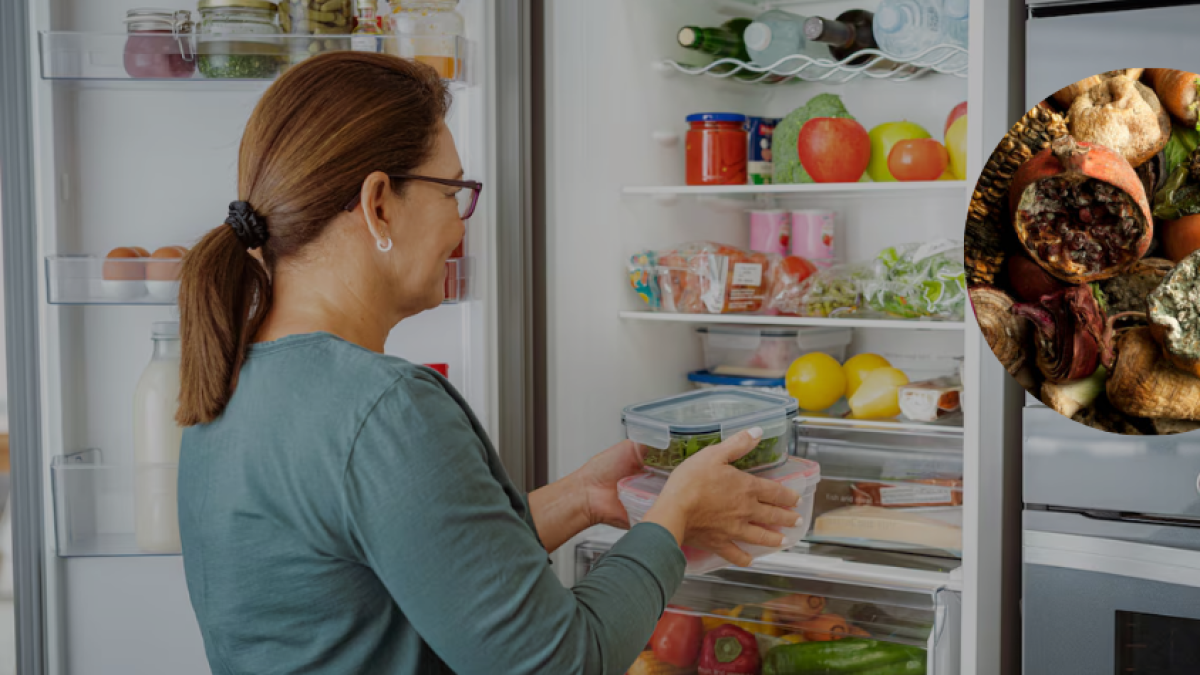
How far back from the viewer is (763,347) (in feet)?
6.48

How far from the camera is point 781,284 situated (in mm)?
1872

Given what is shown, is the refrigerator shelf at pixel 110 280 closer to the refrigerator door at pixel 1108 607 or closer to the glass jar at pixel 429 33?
the glass jar at pixel 429 33

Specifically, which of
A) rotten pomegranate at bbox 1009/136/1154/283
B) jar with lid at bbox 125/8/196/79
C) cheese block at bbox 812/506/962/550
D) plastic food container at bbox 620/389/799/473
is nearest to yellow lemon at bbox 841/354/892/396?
cheese block at bbox 812/506/962/550

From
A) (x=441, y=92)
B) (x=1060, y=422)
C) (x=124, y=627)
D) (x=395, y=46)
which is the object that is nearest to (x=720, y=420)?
(x=441, y=92)

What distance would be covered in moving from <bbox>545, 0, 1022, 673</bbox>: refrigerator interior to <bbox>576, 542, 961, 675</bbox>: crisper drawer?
1.9 inches

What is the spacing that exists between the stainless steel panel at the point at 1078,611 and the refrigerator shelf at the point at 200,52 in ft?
3.50

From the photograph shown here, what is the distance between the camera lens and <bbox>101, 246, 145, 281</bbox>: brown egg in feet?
4.70

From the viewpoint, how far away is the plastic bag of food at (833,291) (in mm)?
1790

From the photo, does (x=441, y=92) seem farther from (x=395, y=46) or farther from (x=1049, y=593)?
(x=1049, y=593)

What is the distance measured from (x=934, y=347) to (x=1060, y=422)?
0.64 m

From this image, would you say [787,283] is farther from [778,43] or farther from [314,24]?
[314,24]

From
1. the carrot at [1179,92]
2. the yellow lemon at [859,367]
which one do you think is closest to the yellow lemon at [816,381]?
the yellow lemon at [859,367]

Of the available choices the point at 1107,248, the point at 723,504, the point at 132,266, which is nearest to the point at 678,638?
the point at 723,504

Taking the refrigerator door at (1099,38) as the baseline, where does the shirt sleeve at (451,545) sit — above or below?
below
